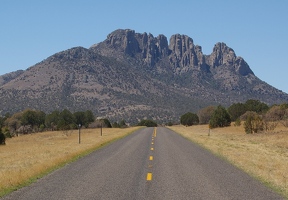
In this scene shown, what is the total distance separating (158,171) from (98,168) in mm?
2882

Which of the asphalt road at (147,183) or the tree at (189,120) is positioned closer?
the asphalt road at (147,183)

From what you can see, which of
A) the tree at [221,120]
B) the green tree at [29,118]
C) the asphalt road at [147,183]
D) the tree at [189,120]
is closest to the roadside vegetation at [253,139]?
the tree at [221,120]

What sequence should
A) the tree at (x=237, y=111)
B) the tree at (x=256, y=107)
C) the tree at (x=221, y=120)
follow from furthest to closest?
1. the tree at (x=237, y=111)
2. the tree at (x=256, y=107)
3. the tree at (x=221, y=120)

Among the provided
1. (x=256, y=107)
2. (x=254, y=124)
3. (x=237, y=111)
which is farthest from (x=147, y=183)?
(x=237, y=111)

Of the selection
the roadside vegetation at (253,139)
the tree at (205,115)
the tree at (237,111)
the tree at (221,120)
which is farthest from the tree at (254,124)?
the tree at (205,115)

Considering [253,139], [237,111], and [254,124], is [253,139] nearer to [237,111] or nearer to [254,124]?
[254,124]

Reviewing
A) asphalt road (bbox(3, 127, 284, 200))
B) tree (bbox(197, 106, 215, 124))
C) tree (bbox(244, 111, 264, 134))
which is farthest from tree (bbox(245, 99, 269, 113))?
asphalt road (bbox(3, 127, 284, 200))

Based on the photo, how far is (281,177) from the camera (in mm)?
14500

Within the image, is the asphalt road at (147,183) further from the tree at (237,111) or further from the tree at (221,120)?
the tree at (237,111)

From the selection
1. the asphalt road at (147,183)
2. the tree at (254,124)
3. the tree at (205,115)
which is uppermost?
the tree at (205,115)

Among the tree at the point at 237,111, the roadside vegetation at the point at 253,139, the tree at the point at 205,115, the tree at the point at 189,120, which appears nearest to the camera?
the roadside vegetation at the point at 253,139

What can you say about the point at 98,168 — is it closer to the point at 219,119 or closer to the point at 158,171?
the point at 158,171

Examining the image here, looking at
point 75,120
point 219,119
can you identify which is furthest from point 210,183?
point 75,120

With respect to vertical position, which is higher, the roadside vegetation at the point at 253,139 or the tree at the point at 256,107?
the tree at the point at 256,107
